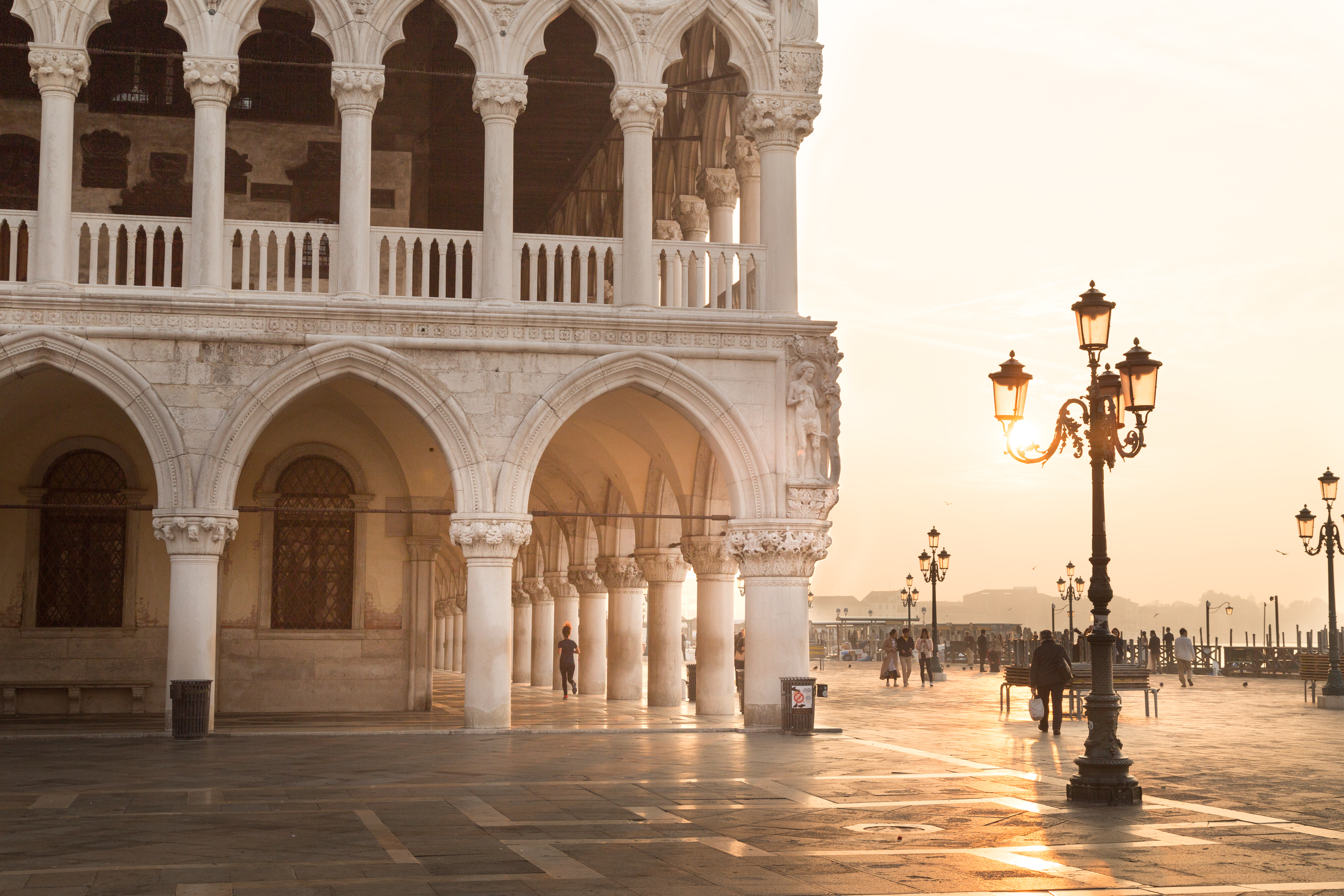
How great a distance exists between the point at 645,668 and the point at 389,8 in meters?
37.8

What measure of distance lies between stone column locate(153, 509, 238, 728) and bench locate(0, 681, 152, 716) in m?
3.77

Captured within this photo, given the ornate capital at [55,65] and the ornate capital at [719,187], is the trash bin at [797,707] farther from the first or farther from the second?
the ornate capital at [55,65]

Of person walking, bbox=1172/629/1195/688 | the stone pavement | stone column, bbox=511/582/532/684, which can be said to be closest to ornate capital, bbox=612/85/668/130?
the stone pavement

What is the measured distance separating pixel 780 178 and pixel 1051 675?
768 cm

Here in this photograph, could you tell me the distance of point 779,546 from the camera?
67.4 ft

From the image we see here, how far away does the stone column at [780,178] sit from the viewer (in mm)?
21172

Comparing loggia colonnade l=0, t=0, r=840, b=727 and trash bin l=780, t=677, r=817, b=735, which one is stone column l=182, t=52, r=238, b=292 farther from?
trash bin l=780, t=677, r=817, b=735

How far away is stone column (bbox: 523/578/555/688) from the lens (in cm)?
3600

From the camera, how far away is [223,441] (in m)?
19.4

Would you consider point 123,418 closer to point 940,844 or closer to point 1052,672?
point 1052,672

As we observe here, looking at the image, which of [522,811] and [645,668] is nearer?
[522,811]

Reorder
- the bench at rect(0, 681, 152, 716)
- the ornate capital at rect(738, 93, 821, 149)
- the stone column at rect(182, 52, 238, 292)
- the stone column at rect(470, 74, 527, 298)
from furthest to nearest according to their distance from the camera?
the bench at rect(0, 681, 152, 716) → the ornate capital at rect(738, 93, 821, 149) → the stone column at rect(470, 74, 527, 298) → the stone column at rect(182, 52, 238, 292)

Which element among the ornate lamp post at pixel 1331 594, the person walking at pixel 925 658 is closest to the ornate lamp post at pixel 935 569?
the person walking at pixel 925 658

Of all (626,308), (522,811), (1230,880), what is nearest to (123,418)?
(626,308)
